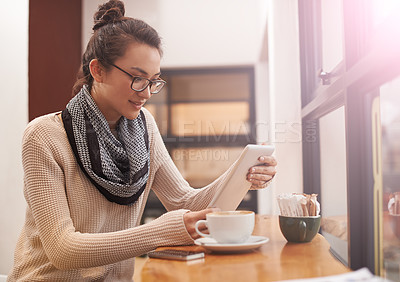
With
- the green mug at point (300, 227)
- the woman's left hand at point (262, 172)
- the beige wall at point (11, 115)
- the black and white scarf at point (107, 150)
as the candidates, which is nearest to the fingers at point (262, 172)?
the woman's left hand at point (262, 172)

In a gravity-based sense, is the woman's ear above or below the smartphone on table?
above

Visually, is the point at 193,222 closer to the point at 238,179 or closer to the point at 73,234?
the point at 238,179

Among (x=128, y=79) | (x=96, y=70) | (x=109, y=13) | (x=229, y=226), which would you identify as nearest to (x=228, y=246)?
(x=229, y=226)

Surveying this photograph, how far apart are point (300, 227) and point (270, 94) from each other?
1884 millimetres

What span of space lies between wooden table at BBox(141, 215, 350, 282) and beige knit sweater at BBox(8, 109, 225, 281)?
0.11 meters

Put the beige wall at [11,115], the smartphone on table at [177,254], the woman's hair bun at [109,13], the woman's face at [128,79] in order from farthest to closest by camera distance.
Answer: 1. the beige wall at [11,115]
2. the woman's hair bun at [109,13]
3. the woman's face at [128,79]
4. the smartphone on table at [177,254]

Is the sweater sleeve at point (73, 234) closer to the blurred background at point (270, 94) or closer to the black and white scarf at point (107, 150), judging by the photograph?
the black and white scarf at point (107, 150)

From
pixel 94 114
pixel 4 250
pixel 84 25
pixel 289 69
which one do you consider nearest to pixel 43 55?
pixel 84 25

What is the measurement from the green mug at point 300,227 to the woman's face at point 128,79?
59cm

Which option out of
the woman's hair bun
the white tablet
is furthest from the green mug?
the woman's hair bun

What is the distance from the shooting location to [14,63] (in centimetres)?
248

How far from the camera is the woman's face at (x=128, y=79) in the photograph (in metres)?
1.30

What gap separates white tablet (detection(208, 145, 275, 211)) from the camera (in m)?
1.08

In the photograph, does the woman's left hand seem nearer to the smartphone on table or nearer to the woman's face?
the smartphone on table
